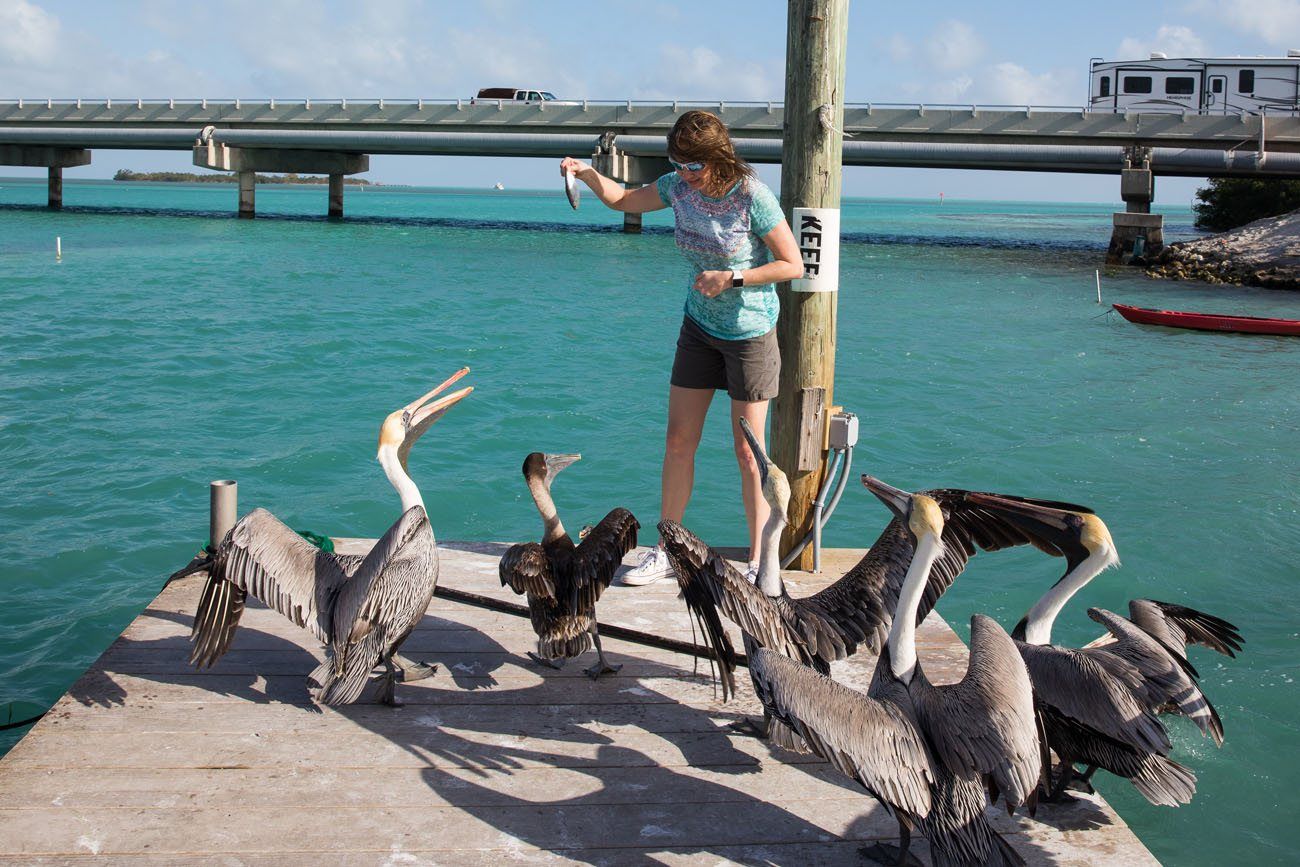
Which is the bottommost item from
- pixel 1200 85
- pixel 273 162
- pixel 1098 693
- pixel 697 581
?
pixel 1098 693

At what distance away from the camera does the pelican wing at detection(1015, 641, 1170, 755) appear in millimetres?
3387

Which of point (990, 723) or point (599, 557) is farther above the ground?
point (599, 557)

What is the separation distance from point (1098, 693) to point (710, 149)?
2.38 m

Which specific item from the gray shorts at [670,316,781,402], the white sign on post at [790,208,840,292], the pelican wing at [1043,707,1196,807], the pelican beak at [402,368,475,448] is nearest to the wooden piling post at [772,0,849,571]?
the white sign on post at [790,208,840,292]

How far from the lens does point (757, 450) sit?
4188 mm

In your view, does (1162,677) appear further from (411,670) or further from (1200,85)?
(1200,85)

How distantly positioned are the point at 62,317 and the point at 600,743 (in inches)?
761

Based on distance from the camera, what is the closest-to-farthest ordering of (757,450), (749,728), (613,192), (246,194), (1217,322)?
(749,728), (757,450), (613,192), (1217,322), (246,194)

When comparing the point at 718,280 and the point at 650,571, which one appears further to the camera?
the point at 650,571

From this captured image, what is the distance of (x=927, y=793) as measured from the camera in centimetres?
303

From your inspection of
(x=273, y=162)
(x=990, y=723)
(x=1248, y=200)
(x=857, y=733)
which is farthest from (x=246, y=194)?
(x=990, y=723)

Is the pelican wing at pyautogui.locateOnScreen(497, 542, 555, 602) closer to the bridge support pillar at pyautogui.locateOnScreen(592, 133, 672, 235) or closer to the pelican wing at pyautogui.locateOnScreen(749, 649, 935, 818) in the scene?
the pelican wing at pyautogui.locateOnScreen(749, 649, 935, 818)

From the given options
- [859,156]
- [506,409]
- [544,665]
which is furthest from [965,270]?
[544,665]

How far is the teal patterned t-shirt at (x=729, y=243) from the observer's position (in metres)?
4.64
